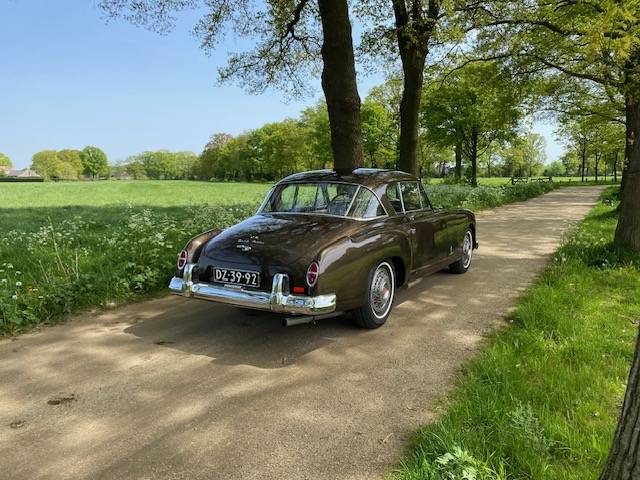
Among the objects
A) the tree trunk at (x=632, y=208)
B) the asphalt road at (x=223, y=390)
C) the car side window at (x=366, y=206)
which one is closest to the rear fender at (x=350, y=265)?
the car side window at (x=366, y=206)

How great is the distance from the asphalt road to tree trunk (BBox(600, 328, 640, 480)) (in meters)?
1.14

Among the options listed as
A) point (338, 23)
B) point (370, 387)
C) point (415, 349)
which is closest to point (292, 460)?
point (370, 387)

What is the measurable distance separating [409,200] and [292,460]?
3.98 metres

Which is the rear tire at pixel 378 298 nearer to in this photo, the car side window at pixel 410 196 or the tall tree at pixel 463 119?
the car side window at pixel 410 196

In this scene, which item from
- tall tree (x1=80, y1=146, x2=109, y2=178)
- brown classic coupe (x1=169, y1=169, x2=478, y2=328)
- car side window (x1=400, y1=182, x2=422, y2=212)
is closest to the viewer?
brown classic coupe (x1=169, y1=169, x2=478, y2=328)

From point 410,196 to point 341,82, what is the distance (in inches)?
174

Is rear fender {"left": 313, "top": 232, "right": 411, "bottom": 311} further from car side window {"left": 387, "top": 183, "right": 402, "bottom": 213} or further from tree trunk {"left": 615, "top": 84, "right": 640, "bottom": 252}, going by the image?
tree trunk {"left": 615, "top": 84, "right": 640, "bottom": 252}

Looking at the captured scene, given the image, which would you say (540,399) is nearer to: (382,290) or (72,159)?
(382,290)

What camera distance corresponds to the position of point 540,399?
3211mm

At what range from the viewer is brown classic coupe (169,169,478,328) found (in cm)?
414

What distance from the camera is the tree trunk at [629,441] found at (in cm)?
181

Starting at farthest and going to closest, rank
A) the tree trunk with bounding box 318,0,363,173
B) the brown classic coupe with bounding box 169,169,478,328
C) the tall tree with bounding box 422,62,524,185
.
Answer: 1. the tall tree with bounding box 422,62,524,185
2. the tree trunk with bounding box 318,0,363,173
3. the brown classic coupe with bounding box 169,169,478,328

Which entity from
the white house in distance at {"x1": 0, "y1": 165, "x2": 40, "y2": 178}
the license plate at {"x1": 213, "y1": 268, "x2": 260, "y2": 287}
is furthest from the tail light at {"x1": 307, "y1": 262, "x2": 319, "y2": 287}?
the white house in distance at {"x1": 0, "y1": 165, "x2": 40, "y2": 178}

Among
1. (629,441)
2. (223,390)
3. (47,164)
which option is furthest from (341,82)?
(47,164)
